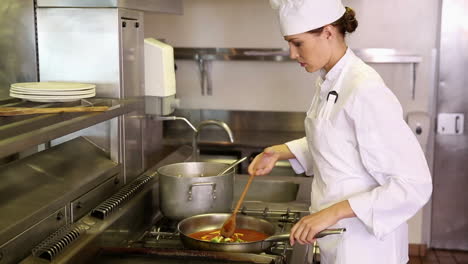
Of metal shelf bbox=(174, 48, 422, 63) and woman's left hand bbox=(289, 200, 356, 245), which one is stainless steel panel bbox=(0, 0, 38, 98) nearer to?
woman's left hand bbox=(289, 200, 356, 245)

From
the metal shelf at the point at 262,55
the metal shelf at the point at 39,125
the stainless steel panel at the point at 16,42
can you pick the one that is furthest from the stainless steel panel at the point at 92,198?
the metal shelf at the point at 262,55

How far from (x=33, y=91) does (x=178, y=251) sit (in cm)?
67

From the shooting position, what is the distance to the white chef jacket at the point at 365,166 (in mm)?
1761

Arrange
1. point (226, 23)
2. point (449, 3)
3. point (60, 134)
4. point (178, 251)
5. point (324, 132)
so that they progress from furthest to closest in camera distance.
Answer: point (226, 23), point (449, 3), point (324, 132), point (178, 251), point (60, 134)

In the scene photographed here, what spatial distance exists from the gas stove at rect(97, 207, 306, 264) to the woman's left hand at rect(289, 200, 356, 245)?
0.32ft

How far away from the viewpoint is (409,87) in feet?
14.9

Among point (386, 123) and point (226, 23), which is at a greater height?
point (226, 23)

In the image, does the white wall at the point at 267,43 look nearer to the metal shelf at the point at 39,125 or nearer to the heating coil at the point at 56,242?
the metal shelf at the point at 39,125

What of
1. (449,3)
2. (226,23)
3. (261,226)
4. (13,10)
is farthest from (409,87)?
(13,10)

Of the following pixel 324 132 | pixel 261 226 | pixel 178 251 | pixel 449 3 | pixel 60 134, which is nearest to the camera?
pixel 60 134

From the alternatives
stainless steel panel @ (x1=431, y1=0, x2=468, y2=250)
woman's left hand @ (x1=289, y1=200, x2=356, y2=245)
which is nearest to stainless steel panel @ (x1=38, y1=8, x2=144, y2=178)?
woman's left hand @ (x1=289, y1=200, x2=356, y2=245)

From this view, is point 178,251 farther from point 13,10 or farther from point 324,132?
point 13,10

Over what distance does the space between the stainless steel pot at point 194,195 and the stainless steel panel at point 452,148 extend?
2.76 metres

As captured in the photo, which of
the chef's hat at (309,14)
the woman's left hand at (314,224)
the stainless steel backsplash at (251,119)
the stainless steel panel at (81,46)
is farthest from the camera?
the stainless steel backsplash at (251,119)
